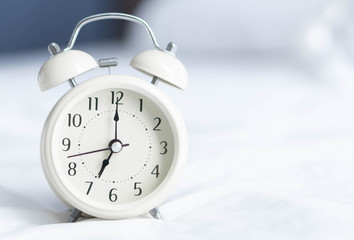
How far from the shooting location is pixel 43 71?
1.13m

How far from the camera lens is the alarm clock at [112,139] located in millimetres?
1106

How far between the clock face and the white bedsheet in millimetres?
61

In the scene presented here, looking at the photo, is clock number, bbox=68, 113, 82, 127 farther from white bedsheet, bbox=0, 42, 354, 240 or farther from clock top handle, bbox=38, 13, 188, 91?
white bedsheet, bbox=0, 42, 354, 240

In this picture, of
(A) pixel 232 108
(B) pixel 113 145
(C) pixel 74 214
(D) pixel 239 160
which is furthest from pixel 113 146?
(A) pixel 232 108

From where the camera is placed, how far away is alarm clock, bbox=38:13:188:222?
3.63 ft

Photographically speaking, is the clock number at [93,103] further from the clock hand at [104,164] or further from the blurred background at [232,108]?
the blurred background at [232,108]

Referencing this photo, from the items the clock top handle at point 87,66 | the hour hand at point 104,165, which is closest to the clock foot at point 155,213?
the hour hand at point 104,165

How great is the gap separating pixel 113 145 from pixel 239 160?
0.57 m

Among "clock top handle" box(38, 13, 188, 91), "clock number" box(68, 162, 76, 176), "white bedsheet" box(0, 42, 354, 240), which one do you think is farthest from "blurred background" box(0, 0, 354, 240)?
"clock top handle" box(38, 13, 188, 91)

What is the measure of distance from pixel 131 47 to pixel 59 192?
231 cm

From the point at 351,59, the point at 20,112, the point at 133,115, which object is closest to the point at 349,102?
the point at 351,59

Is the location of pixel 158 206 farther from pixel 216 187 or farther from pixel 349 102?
pixel 349 102

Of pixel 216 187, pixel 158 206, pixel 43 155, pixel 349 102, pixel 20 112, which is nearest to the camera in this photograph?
pixel 43 155

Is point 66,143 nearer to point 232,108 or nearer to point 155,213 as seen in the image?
point 155,213
